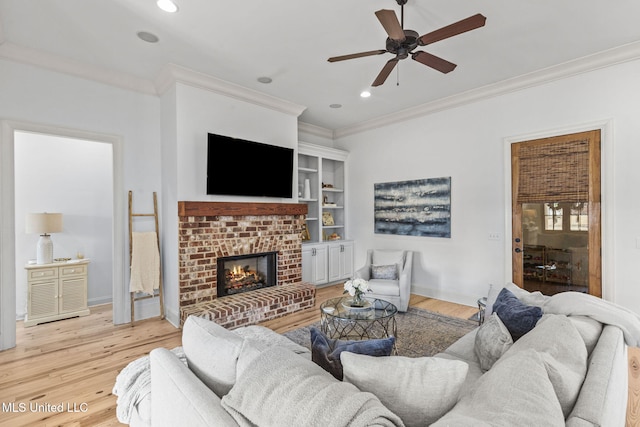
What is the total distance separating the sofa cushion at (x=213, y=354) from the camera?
1.26 m

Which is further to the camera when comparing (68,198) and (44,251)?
(68,198)

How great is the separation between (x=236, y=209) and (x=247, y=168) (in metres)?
0.57

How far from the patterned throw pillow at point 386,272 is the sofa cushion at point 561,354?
277 cm

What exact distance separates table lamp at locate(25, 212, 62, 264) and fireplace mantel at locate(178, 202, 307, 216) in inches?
67.9

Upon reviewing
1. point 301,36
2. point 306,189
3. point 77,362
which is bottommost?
point 77,362

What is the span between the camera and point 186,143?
3656mm

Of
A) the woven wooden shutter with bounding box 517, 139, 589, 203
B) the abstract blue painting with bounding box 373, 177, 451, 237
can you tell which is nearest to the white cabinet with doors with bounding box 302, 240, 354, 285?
the abstract blue painting with bounding box 373, 177, 451, 237

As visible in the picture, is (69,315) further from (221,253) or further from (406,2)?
(406,2)

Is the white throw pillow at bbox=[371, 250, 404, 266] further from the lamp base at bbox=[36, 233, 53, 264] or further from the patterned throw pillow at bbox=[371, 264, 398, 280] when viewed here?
the lamp base at bbox=[36, 233, 53, 264]

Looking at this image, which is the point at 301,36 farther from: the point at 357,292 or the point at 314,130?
the point at 314,130

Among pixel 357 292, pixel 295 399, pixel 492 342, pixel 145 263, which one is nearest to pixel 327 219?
pixel 357 292

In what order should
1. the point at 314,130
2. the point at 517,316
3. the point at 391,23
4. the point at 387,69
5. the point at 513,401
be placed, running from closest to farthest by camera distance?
the point at 513,401 → the point at 517,316 → the point at 391,23 → the point at 387,69 → the point at 314,130

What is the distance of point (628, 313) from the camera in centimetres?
175

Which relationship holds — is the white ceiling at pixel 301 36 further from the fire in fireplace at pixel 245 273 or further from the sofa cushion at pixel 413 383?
the sofa cushion at pixel 413 383
